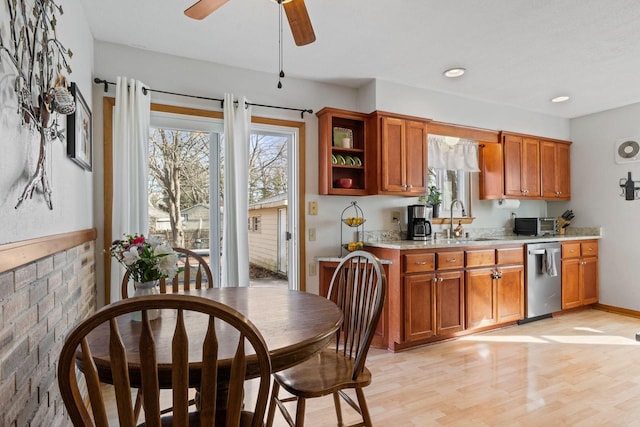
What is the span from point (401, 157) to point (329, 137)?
75cm

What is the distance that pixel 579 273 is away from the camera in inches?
170

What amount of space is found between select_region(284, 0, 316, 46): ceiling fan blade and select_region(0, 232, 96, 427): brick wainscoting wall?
59.5 inches

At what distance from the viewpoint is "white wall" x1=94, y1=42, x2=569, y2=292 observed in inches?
110

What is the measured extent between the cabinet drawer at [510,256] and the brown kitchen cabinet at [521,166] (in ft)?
2.61

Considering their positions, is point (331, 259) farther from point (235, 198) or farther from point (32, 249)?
point (32, 249)

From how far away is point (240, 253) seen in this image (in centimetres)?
298

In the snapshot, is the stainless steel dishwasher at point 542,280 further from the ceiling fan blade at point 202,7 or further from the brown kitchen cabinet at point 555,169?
the ceiling fan blade at point 202,7

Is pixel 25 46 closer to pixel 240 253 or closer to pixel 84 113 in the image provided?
pixel 84 113

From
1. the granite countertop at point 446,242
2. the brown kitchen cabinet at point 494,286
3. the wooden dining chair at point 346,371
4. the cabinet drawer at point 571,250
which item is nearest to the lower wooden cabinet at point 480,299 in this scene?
the brown kitchen cabinet at point 494,286

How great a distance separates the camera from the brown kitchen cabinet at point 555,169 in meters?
4.55

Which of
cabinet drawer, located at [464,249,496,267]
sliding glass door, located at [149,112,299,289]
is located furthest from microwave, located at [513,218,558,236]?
sliding glass door, located at [149,112,299,289]

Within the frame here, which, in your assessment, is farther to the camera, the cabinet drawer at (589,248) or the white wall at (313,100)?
the cabinet drawer at (589,248)

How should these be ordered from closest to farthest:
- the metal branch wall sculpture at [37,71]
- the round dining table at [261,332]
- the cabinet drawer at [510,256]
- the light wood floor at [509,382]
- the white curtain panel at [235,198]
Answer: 1. the round dining table at [261,332]
2. the metal branch wall sculpture at [37,71]
3. the light wood floor at [509,382]
4. the white curtain panel at [235,198]
5. the cabinet drawer at [510,256]

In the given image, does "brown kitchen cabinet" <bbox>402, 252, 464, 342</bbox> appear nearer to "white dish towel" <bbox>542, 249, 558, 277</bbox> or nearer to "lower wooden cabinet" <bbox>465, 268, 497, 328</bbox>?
"lower wooden cabinet" <bbox>465, 268, 497, 328</bbox>
